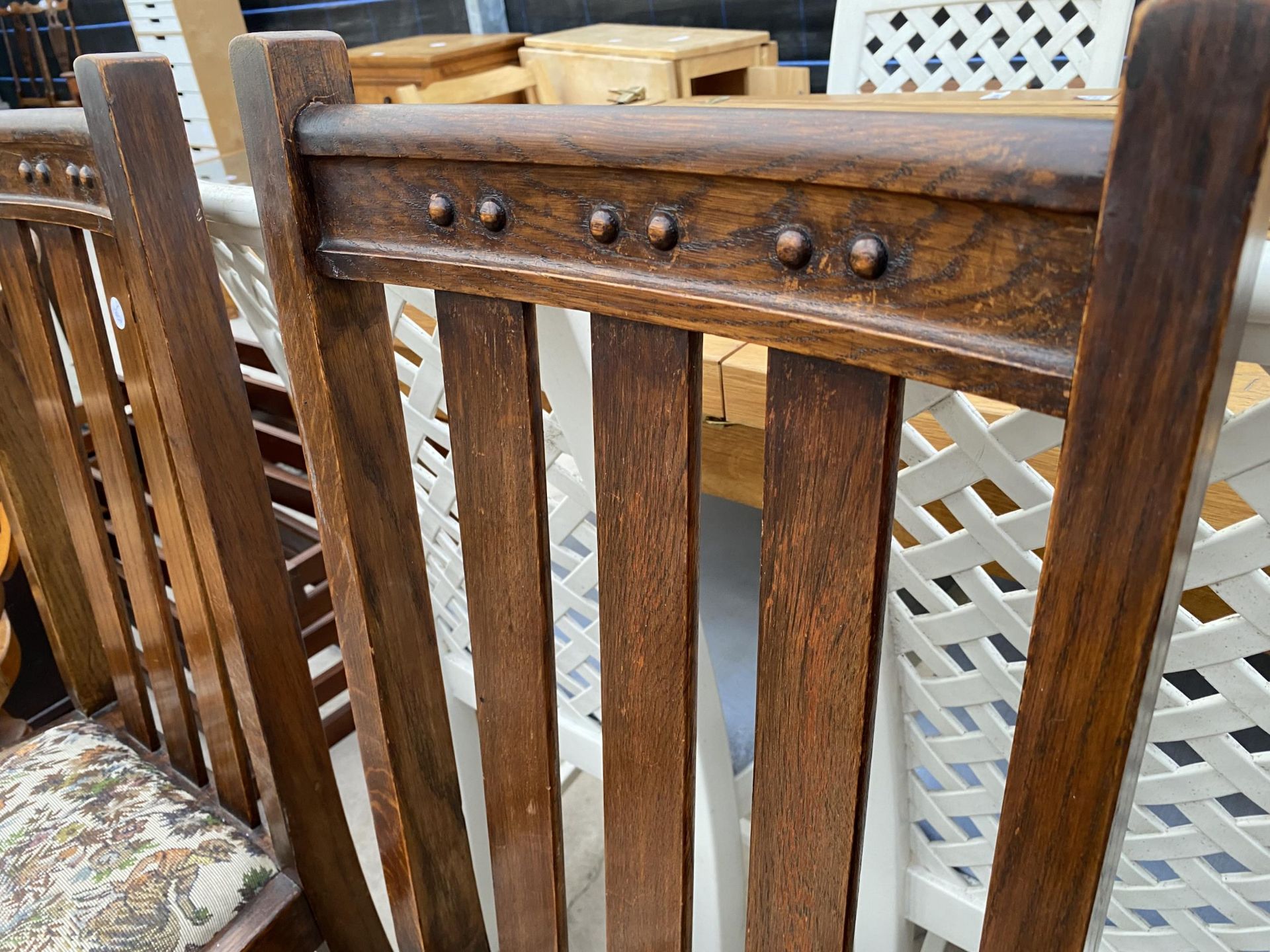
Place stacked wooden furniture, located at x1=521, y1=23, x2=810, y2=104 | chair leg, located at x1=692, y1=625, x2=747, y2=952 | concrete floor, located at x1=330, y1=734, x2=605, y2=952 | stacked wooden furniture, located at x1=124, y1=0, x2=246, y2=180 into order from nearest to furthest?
1. chair leg, located at x1=692, y1=625, x2=747, y2=952
2. concrete floor, located at x1=330, y1=734, x2=605, y2=952
3. stacked wooden furniture, located at x1=521, y1=23, x2=810, y2=104
4. stacked wooden furniture, located at x1=124, y1=0, x2=246, y2=180

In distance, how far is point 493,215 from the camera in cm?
33

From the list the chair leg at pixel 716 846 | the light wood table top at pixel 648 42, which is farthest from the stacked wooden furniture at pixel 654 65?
the chair leg at pixel 716 846

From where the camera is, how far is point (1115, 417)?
0.22 meters

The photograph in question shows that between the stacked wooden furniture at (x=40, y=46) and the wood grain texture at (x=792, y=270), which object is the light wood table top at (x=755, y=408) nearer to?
the wood grain texture at (x=792, y=270)

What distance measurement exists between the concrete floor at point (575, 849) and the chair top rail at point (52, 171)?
2.76 ft

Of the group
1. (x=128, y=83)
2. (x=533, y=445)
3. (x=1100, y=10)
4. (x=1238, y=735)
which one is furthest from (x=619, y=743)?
(x=1100, y=10)

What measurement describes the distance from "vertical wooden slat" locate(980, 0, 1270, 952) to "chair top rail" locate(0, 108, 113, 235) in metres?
0.53

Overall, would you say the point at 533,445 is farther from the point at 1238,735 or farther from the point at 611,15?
the point at 611,15

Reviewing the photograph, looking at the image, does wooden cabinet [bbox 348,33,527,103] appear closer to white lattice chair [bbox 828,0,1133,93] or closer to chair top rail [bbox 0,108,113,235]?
white lattice chair [bbox 828,0,1133,93]

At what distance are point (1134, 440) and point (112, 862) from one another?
0.76m

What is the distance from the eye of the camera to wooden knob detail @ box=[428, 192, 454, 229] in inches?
13.5

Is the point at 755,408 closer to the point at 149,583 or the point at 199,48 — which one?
the point at 149,583

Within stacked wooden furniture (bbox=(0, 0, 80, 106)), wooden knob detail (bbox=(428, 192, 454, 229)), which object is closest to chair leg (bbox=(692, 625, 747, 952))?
wooden knob detail (bbox=(428, 192, 454, 229))

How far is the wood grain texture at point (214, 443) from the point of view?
0.50 m
